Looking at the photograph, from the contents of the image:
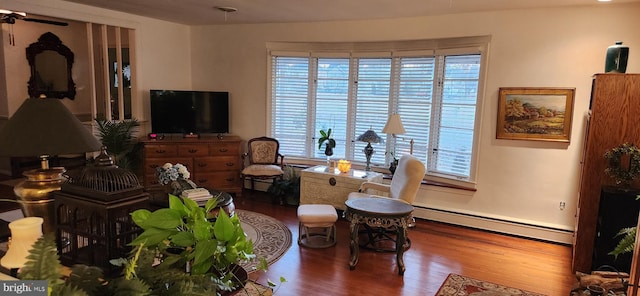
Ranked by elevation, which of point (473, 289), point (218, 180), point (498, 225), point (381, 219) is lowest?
point (473, 289)

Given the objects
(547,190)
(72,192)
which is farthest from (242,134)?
(72,192)

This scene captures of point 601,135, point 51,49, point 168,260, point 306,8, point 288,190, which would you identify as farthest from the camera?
point 51,49

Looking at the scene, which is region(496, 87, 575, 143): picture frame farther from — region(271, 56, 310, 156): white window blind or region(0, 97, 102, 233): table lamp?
region(0, 97, 102, 233): table lamp

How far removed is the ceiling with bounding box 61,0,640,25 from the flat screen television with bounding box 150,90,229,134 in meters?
1.13

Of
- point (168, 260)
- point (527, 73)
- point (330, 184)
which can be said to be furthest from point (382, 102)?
point (168, 260)

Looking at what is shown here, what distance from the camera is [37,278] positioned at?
0.71 metres

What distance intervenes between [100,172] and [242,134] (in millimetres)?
5026

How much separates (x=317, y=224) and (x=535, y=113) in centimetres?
277

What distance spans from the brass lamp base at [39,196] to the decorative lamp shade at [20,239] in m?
0.41

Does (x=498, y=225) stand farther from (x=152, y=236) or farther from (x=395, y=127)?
(x=152, y=236)

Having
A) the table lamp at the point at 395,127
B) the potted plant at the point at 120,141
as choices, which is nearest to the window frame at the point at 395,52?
the table lamp at the point at 395,127

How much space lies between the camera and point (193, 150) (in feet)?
18.6

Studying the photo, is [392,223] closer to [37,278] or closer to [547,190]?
[547,190]

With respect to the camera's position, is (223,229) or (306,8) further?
(306,8)
